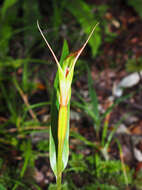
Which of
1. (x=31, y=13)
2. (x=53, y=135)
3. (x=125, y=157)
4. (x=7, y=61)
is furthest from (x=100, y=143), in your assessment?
(x=31, y=13)

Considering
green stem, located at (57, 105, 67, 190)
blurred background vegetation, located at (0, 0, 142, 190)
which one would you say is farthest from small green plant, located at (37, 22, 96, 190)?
blurred background vegetation, located at (0, 0, 142, 190)

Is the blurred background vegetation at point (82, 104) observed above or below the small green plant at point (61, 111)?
below

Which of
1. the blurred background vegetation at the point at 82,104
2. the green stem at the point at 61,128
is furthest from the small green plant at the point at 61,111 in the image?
the blurred background vegetation at the point at 82,104

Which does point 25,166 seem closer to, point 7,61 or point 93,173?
point 93,173

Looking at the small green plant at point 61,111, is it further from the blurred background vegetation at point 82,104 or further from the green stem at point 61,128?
the blurred background vegetation at point 82,104

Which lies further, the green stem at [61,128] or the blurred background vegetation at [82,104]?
the blurred background vegetation at [82,104]

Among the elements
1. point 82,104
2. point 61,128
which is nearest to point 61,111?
point 61,128
